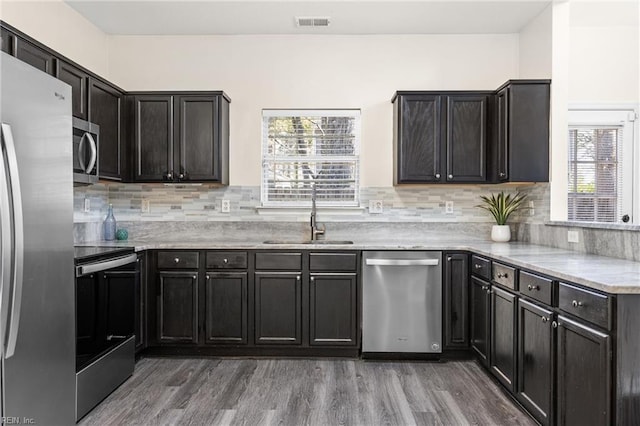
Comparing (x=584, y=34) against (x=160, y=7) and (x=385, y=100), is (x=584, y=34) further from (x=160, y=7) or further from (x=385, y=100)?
(x=160, y=7)

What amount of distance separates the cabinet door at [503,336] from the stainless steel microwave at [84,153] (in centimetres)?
283

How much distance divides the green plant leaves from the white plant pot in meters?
0.06

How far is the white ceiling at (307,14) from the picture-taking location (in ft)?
11.4

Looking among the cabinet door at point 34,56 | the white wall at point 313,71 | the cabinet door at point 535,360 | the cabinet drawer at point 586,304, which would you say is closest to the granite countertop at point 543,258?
the cabinet drawer at point 586,304

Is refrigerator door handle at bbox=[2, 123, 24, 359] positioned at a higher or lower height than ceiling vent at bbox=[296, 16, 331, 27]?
lower

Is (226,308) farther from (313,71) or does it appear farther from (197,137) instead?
(313,71)

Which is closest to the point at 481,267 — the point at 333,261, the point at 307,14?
the point at 333,261

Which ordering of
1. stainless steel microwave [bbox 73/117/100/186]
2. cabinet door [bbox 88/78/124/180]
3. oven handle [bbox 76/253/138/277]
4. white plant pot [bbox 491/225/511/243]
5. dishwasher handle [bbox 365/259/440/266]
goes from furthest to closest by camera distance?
white plant pot [bbox 491/225/511/243] < dishwasher handle [bbox 365/259/440/266] < cabinet door [bbox 88/78/124/180] < stainless steel microwave [bbox 73/117/100/186] < oven handle [bbox 76/253/138/277]

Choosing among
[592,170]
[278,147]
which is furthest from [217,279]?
[592,170]

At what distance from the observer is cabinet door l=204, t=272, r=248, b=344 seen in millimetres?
3449

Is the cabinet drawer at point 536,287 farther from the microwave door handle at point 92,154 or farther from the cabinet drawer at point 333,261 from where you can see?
the microwave door handle at point 92,154

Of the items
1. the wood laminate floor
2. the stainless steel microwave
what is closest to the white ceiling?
the stainless steel microwave

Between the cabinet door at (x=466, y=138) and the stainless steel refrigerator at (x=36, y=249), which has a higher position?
the cabinet door at (x=466, y=138)

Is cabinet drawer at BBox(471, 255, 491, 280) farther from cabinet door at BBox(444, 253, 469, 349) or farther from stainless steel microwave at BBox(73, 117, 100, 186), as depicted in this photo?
stainless steel microwave at BBox(73, 117, 100, 186)
